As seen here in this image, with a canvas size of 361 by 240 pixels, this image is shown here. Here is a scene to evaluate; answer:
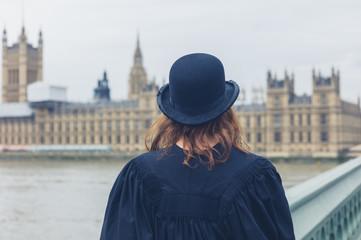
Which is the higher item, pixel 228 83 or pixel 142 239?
pixel 228 83

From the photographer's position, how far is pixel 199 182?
131cm

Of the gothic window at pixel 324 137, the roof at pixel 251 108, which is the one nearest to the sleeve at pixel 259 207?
the gothic window at pixel 324 137

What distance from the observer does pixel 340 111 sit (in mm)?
46000

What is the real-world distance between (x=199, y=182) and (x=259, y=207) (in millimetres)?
169

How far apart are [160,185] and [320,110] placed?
4674cm

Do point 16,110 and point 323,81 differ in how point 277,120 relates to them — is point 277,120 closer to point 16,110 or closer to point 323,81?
point 323,81

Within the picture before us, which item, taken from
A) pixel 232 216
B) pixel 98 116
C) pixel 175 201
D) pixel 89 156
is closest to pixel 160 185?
pixel 175 201

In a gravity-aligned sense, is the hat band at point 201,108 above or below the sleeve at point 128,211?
above

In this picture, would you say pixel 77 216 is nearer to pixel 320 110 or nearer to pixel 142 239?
pixel 142 239

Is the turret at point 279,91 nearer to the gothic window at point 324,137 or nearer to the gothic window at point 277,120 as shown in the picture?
the gothic window at point 277,120

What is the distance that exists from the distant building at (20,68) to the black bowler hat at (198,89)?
71681 millimetres

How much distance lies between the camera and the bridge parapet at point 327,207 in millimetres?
1810

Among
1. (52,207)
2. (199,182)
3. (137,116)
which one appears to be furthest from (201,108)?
(137,116)

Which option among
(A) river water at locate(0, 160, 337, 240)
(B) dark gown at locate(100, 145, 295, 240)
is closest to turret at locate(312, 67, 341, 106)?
(A) river water at locate(0, 160, 337, 240)
